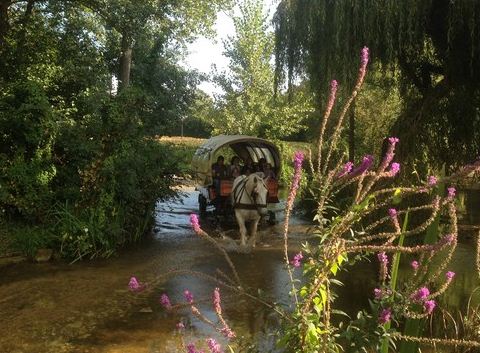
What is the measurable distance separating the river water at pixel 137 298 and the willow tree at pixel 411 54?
107 inches

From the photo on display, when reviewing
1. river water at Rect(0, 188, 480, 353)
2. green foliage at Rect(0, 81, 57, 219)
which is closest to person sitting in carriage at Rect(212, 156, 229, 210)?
river water at Rect(0, 188, 480, 353)

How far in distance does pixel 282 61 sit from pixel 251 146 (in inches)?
A: 238

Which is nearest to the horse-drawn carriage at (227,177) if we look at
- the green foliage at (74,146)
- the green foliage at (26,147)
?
the green foliage at (74,146)

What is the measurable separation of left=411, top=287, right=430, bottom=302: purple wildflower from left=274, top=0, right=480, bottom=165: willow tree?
7163 millimetres

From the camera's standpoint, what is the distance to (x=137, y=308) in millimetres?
7434

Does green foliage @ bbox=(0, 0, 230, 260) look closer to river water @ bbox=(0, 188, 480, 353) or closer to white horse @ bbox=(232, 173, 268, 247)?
river water @ bbox=(0, 188, 480, 353)

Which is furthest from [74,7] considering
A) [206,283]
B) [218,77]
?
[218,77]

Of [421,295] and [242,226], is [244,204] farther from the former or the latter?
[421,295]

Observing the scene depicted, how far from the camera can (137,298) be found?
25.9ft

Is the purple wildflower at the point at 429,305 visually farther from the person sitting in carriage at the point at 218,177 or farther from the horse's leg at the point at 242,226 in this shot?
the person sitting in carriage at the point at 218,177

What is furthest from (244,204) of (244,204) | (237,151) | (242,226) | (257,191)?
(237,151)

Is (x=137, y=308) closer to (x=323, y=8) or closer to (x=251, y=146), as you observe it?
(x=323, y=8)

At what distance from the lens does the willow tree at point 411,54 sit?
869cm

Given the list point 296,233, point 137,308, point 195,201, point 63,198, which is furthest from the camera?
point 195,201
